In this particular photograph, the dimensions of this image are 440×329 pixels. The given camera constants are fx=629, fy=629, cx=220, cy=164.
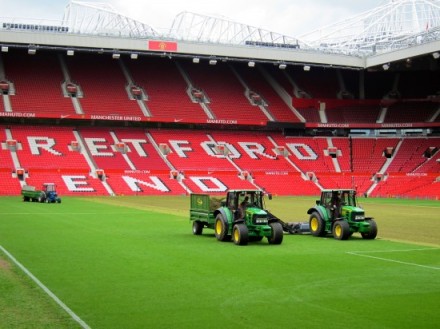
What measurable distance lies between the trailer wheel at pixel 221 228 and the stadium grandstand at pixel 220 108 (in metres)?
39.5

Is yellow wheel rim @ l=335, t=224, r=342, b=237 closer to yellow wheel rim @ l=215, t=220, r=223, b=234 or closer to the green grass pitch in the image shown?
the green grass pitch

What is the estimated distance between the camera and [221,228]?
67.4 ft

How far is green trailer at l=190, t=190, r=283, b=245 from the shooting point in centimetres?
1956

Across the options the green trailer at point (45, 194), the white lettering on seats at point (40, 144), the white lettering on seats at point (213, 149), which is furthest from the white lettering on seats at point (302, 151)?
the green trailer at point (45, 194)

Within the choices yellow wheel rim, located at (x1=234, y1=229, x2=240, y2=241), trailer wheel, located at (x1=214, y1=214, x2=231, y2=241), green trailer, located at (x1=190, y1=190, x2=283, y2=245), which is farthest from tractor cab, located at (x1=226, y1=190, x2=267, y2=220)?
yellow wheel rim, located at (x1=234, y1=229, x2=240, y2=241)

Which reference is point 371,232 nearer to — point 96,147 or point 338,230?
point 338,230

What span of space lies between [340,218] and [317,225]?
105cm

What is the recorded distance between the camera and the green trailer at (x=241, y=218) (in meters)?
19.6

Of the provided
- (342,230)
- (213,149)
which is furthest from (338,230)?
(213,149)

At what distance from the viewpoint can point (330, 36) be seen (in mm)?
74938

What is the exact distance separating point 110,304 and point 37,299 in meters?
1.37

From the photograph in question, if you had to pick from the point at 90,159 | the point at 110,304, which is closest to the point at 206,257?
the point at 110,304

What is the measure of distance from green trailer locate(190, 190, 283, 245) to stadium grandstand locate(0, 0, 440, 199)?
38.5 meters

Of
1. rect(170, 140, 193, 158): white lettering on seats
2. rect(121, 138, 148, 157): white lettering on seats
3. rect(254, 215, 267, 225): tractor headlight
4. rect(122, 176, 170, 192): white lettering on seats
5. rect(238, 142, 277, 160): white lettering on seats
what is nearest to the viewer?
rect(254, 215, 267, 225): tractor headlight
